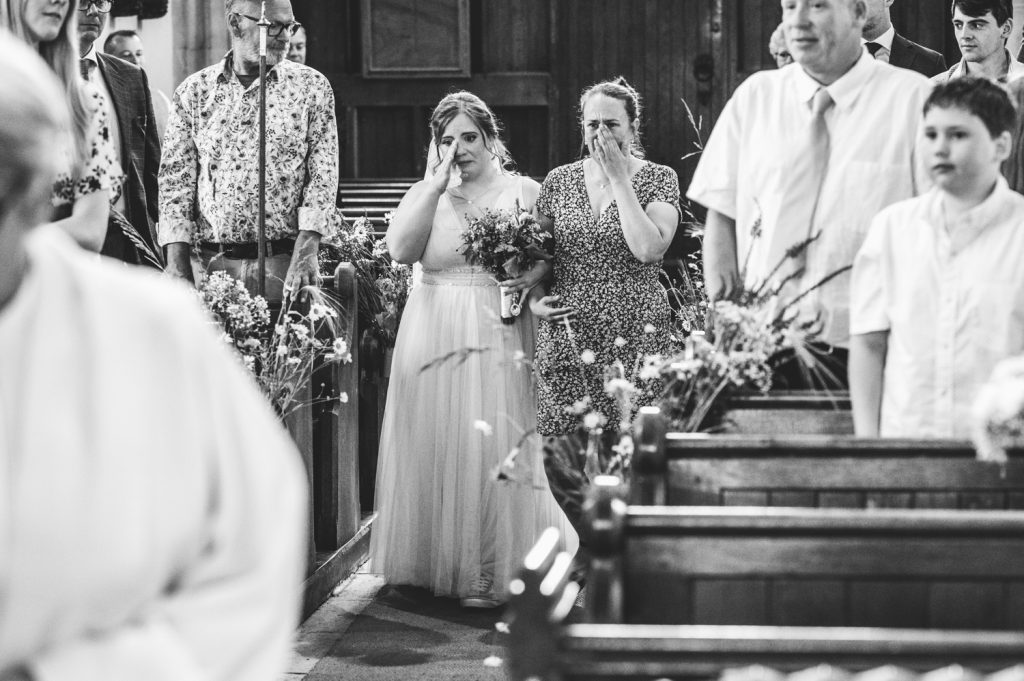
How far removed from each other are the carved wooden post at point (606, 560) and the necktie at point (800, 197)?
1.69 metres

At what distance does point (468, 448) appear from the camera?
17.9 ft

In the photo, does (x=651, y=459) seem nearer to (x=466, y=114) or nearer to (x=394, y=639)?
(x=394, y=639)

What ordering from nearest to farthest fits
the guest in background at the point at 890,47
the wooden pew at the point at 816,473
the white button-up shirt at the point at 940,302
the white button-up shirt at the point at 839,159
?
the wooden pew at the point at 816,473 → the white button-up shirt at the point at 940,302 → the white button-up shirt at the point at 839,159 → the guest in background at the point at 890,47

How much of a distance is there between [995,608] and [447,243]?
329cm

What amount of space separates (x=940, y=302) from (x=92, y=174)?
2.16 meters

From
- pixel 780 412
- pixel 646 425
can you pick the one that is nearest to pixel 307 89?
pixel 780 412

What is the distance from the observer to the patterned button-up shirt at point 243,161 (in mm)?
5320

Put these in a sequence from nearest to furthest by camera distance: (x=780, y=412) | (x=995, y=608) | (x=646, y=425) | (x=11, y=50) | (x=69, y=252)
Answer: (x=11, y=50)
(x=69, y=252)
(x=995, y=608)
(x=646, y=425)
(x=780, y=412)

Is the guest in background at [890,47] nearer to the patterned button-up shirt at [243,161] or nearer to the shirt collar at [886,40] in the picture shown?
the shirt collar at [886,40]

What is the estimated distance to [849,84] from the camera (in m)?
3.94

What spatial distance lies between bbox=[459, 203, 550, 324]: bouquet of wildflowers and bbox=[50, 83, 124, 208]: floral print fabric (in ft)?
5.02

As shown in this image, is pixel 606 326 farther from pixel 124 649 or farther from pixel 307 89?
pixel 124 649

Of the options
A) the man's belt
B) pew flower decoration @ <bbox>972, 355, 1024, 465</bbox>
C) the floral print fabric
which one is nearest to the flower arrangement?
the man's belt

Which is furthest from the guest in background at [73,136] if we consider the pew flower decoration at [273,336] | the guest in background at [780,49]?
the guest in background at [780,49]
